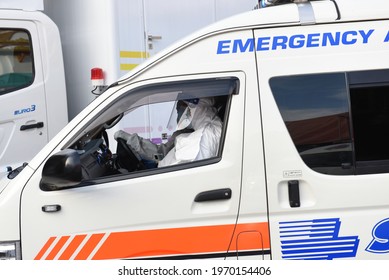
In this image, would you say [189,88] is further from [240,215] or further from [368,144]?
[368,144]

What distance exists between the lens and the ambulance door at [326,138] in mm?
2562

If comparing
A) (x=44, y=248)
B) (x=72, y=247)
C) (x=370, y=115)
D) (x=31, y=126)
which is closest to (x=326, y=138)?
(x=370, y=115)

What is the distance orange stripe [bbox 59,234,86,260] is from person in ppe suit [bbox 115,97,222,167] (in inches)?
26.5

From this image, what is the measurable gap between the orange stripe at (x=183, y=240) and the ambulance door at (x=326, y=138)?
0.21 m

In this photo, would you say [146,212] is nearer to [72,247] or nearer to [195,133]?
[72,247]

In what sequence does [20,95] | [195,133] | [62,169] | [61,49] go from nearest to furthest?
1. [62,169]
2. [195,133]
3. [20,95]
4. [61,49]

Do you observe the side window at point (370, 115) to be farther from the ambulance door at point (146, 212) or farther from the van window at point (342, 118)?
the ambulance door at point (146, 212)

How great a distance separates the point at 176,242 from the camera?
256 centimetres

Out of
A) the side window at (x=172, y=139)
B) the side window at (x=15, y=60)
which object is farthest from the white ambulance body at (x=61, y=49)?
the side window at (x=172, y=139)

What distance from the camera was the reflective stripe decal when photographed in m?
2.55

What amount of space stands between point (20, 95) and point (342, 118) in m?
3.71

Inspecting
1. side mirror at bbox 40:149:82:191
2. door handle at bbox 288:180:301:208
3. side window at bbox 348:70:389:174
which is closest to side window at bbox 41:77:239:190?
side mirror at bbox 40:149:82:191

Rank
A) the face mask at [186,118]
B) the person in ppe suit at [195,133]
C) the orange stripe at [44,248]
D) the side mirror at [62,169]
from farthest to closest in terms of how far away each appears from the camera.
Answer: the face mask at [186,118] → the person in ppe suit at [195,133] → the orange stripe at [44,248] → the side mirror at [62,169]

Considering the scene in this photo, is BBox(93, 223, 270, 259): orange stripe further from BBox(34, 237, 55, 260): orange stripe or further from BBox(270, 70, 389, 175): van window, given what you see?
BBox(270, 70, 389, 175): van window
